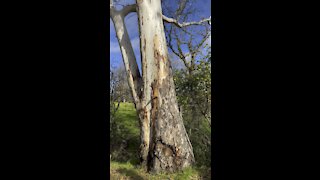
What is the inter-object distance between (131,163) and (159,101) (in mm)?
899

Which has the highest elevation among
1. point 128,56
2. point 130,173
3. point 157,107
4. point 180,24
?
point 180,24

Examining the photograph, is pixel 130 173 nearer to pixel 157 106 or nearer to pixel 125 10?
pixel 157 106

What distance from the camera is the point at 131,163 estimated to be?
10.0ft

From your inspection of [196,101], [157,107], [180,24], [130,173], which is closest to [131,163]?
[130,173]

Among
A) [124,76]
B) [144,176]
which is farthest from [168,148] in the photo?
[124,76]

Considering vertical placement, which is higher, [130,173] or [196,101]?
[196,101]

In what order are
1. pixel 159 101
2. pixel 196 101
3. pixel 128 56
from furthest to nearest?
pixel 196 101 → pixel 128 56 → pixel 159 101

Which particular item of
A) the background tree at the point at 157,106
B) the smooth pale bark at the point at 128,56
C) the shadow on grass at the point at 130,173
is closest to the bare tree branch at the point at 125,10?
the smooth pale bark at the point at 128,56

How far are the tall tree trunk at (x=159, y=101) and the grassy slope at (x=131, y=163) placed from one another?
118mm

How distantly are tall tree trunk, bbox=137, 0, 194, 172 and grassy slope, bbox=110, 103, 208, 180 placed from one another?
12cm

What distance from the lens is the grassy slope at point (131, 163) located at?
8.52 ft
